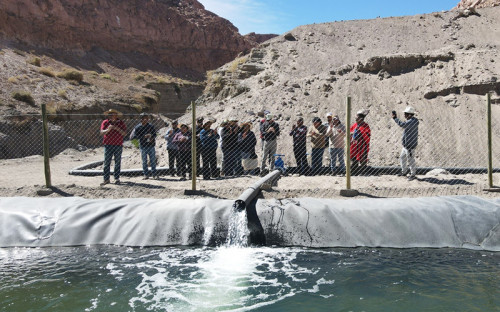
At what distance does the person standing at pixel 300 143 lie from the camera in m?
11.0

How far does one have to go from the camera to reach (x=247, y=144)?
36.4ft

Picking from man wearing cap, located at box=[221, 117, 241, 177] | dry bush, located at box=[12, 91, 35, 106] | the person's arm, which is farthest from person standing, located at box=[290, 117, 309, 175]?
dry bush, located at box=[12, 91, 35, 106]

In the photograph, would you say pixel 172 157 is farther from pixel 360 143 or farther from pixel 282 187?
pixel 360 143

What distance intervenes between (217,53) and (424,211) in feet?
225

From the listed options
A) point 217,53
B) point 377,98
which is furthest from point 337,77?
point 217,53

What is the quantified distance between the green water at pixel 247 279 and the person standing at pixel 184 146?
14.3 ft

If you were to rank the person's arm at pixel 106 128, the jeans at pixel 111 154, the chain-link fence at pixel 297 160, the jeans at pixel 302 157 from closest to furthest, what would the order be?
1. the chain-link fence at pixel 297 160
2. the person's arm at pixel 106 128
3. the jeans at pixel 111 154
4. the jeans at pixel 302 157

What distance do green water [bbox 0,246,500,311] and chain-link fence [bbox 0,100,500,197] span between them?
2.20m

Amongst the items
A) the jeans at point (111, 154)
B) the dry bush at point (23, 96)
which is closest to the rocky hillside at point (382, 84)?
the jeans at point (111, 154)

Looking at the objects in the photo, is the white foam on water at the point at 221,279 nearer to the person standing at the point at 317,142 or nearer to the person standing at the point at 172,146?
the person standing at the point at 317,142

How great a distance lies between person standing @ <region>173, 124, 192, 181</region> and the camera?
424 inches

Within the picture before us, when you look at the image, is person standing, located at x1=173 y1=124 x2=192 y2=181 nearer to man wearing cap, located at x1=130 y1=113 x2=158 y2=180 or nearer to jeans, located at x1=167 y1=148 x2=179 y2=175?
jeans, located at x1=167 y1=148 x2=179 y2=175

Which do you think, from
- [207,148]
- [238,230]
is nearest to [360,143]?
[207,148]

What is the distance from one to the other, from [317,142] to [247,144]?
5.87 feet
